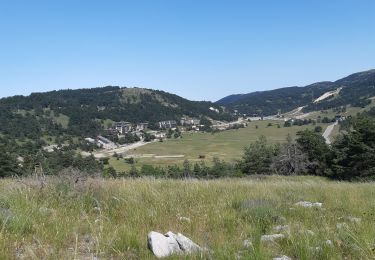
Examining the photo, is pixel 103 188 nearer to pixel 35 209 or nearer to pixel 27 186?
pixel 27 186

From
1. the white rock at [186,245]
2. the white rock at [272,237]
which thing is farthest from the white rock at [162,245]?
the white rock at [272,237]

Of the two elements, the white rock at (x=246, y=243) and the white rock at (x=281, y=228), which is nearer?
the white rock at (x=246, y=243)

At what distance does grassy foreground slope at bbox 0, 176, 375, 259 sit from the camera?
416cm

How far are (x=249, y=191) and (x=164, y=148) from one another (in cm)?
18129

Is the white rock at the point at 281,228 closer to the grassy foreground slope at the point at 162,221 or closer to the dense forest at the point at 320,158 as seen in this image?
the grassy foreground slope at the point at 162,221

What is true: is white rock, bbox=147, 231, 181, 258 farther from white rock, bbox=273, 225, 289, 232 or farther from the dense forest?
the dense forest

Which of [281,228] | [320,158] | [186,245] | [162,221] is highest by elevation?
[186,245]

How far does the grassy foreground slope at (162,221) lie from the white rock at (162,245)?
0.35ft

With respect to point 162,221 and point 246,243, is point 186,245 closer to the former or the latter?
point 246,243

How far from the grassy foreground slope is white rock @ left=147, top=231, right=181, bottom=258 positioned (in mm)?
106

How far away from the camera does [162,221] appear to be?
18.6 ft

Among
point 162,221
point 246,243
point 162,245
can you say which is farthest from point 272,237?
point 162,221

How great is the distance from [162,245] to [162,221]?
144 cm

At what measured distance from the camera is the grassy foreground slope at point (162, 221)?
416cm
